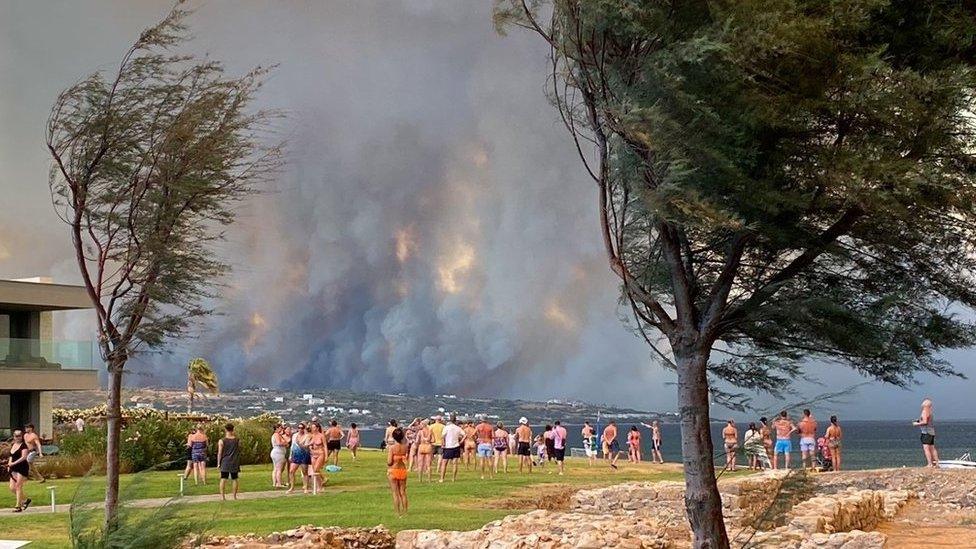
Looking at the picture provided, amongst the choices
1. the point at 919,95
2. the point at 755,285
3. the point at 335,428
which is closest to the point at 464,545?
the point at 755,285

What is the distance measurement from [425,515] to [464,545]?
5490 mm

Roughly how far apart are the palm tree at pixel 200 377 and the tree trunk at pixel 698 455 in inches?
1877

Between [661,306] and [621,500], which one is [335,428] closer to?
[621,500]

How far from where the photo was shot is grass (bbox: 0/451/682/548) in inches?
752

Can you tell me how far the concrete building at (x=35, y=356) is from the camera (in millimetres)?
42625

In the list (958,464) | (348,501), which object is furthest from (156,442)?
(958,464)

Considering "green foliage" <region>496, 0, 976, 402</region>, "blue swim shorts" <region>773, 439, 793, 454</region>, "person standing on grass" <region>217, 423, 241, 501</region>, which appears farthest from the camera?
"blue swim shorts" <region>773, 439, 793, 454</region>

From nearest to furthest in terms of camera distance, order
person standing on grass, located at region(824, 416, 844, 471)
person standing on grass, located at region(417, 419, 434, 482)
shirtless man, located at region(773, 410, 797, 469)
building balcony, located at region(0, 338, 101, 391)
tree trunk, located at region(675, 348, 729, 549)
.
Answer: tree trunk, located at region(675, 348, 729, 549), shirtless man, located at region(773, 410, 797, 469), person standing on grass, located at region(417, 419, 434, 482), person standing on grass, located at region(824, 416, 844, 471), building balcony, located at region(0, 338, 101, 391)

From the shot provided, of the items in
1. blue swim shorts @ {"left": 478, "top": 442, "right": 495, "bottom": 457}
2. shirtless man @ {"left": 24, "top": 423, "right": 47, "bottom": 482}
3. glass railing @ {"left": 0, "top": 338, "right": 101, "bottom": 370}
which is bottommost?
blue swim shorts @ {"left": 478, "top": 442, "right": 495, "bottom": 457}

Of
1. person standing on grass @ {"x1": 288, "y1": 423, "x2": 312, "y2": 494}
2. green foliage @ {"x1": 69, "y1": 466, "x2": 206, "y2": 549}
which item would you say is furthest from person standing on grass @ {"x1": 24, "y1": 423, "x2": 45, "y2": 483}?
green foliage @ {"x1": 69, "y1": 466, "x2": 206, "y2": 549}

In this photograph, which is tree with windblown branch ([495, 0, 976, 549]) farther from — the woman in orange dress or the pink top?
the pink top

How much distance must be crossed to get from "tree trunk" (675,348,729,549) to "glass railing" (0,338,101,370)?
123 ft

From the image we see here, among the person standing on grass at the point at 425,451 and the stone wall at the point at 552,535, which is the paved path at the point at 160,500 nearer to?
the person standing on grass at the point at 425,451

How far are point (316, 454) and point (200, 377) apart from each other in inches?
1227
